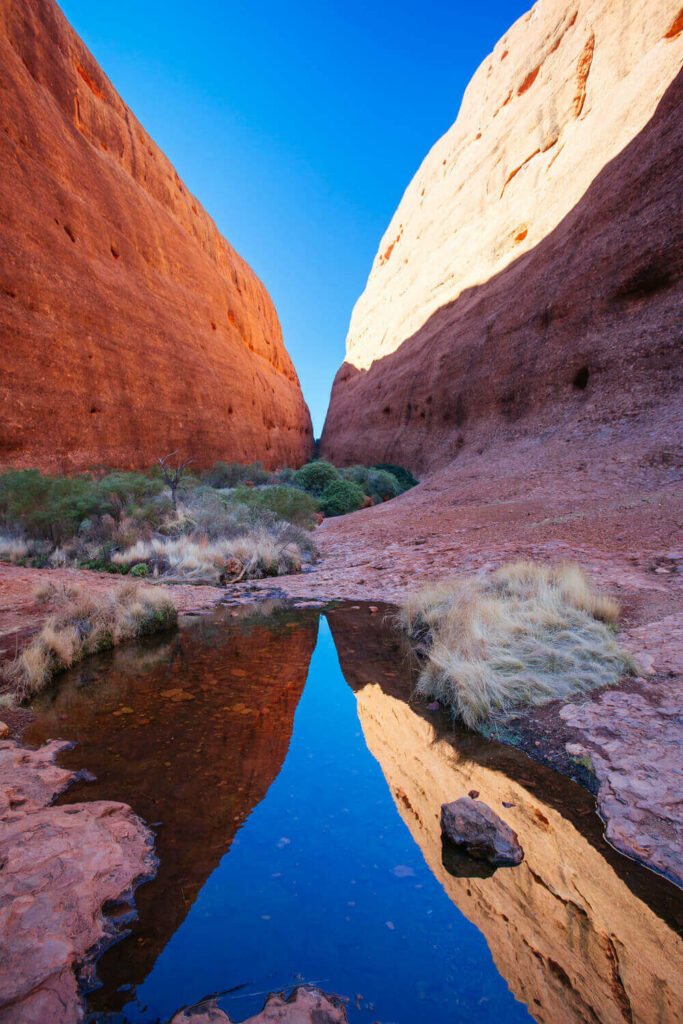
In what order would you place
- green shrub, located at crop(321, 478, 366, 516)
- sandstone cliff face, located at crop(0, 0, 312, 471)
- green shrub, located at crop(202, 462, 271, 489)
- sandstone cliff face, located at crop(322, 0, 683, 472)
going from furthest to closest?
green shrub, located at crop(202, 462, 271, 489) → green shrub, located at crop(321, 478, 366, 516) → sandstone cliff face, located at crop(0, 0, 312, 471) → sandstone cliff face, located at crop(322, 0, 683, 472)

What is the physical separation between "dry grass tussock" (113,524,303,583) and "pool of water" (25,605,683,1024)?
179 inches

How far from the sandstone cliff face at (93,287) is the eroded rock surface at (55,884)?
1297 centimetres

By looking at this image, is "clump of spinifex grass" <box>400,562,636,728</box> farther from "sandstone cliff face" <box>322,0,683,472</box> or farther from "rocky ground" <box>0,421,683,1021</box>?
"sandstone cliff face" <box>322,0,683,472</box>

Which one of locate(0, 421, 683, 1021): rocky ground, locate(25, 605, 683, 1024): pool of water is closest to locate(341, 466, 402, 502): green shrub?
locate(0, 421, 683, 1021): rocky ground

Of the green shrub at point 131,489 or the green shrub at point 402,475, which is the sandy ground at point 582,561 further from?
the green shrub at point 402,475

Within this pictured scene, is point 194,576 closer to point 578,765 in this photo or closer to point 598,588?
point 598,588

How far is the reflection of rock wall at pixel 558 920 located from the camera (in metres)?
1.44

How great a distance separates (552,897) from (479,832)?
0.35 metres

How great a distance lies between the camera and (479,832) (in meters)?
2.08

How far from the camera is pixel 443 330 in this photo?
22.8 m

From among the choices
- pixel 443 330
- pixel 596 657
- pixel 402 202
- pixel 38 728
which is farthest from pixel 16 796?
pixel 402 202

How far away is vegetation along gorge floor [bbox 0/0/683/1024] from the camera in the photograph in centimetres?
163

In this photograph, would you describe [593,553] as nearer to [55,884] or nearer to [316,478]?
[55,884]

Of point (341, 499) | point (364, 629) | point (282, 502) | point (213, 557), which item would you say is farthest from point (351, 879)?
Result: point (341, 499)
